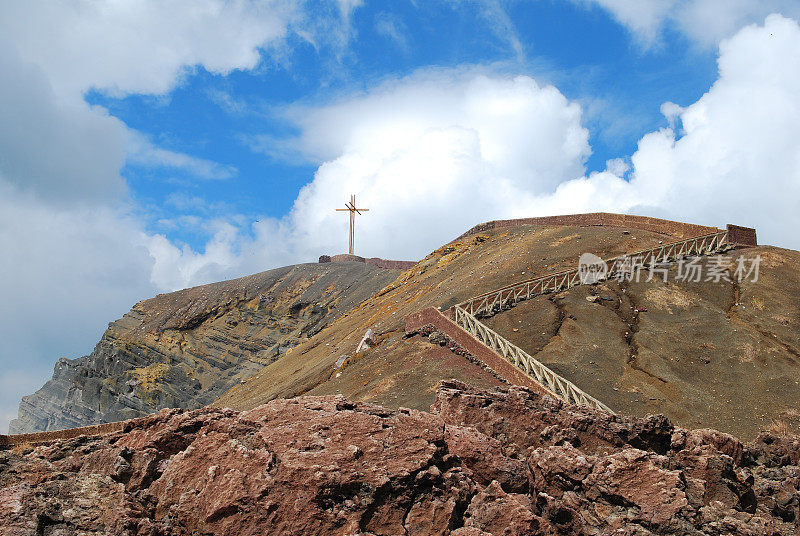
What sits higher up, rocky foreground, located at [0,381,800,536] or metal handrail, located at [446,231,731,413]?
metal handrail, located at [446,231,731,413]

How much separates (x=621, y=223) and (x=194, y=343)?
136 feet

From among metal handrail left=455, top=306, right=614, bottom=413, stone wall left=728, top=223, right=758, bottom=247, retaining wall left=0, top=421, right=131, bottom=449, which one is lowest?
retaining wall left=0, top=421, right=131, bottom=449

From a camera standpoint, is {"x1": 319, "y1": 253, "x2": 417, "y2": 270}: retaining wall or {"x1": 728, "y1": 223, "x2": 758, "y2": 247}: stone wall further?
{"x1": 319, "y1": 253, "x2": 417, "y2": 270}: retaining wall

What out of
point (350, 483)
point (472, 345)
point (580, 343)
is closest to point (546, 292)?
point (580, 343)

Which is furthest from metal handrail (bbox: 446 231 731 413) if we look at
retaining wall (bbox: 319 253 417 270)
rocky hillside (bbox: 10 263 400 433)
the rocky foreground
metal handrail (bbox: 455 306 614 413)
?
retaining wall (bbox: 319 253 417 270)

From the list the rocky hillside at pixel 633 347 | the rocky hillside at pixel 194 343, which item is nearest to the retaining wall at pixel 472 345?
the rocky hillside at pixel 633 347

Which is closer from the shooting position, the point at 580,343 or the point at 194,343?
the point at 580,343

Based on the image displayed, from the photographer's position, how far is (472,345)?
20.9m

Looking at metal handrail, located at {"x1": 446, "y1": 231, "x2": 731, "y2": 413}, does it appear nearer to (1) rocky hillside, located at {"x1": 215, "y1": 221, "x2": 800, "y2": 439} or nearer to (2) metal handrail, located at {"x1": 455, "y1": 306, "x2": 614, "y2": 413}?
(2) metal handrail, located at {"x1": 455, "y1": 306, "x2": 614, "y2": 413}

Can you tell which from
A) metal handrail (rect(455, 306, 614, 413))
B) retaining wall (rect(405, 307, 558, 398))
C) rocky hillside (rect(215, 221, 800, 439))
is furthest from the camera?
rocky hillside (rect(215, 221, 800, 439))

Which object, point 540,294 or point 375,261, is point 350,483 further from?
point 375,261

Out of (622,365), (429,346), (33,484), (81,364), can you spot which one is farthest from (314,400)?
(81,364)

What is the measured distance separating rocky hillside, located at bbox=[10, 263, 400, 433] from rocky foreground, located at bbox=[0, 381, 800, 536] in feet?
156

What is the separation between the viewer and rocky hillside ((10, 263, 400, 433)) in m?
55.4
